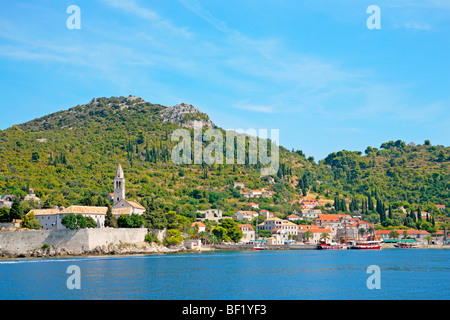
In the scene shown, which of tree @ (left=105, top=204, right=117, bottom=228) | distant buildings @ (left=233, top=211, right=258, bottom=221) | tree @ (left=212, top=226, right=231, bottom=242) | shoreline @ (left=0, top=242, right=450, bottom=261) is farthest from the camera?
distant buildings @ (left=233, top=211, right=258, bottom=221)

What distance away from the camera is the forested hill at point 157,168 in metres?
94.5

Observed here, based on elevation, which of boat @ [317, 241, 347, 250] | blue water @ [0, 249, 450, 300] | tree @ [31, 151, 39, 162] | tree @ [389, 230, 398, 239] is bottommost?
boat @ [317, 241, 347, 250]

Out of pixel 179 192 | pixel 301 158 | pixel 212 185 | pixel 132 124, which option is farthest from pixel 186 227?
pixel 301 158

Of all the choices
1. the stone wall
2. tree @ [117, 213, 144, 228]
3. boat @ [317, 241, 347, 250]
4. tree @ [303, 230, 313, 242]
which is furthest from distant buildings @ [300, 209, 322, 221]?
the stone wall

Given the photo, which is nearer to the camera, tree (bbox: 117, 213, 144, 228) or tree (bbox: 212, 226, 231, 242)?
tree (bbox: 117, 213, 144, 228)

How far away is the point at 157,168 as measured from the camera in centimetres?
12000

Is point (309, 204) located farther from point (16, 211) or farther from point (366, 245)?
point (16, 211)

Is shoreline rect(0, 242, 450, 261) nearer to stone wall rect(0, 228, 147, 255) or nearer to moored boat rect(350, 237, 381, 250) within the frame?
stone wall rect(0, 228, 147, 255)

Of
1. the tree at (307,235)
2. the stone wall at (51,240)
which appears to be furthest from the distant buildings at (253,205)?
the stone wall at (51,240)

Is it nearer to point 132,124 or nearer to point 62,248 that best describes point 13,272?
point 62,248

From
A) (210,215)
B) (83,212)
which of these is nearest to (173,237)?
(83,212)

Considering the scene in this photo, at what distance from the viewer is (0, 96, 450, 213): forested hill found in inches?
3720
